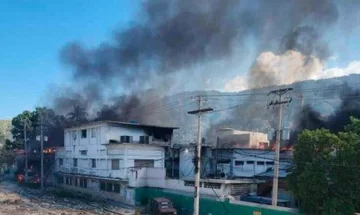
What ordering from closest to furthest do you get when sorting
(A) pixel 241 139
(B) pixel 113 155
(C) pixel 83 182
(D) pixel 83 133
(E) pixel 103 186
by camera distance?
(B) pixel 113 155, (E) pixel 103 186, (D) pixel 83 133, (C) pixel 83 182, (A) pixel 241 139

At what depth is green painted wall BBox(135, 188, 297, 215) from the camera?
23.9 metres

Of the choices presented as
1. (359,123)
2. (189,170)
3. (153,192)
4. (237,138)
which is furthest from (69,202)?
(359,123)

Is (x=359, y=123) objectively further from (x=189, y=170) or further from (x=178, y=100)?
(x=178, y=100)

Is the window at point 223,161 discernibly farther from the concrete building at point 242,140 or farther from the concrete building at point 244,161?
the concrete building at point 242,140

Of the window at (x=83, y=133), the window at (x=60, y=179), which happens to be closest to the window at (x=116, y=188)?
the window at (x=83, y=133)

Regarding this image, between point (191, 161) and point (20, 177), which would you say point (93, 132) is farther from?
point (20, 177)

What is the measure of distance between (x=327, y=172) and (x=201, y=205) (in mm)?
11379

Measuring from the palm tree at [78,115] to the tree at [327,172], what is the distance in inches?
1844

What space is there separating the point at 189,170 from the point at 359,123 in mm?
23086

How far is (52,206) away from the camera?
34562mm

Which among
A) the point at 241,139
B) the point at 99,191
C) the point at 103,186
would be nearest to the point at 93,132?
the point at 103,186

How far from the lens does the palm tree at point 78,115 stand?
206 ft

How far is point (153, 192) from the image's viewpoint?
3553 centimetres

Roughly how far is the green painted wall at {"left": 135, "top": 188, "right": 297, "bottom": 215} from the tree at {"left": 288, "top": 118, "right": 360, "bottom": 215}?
1750mm
